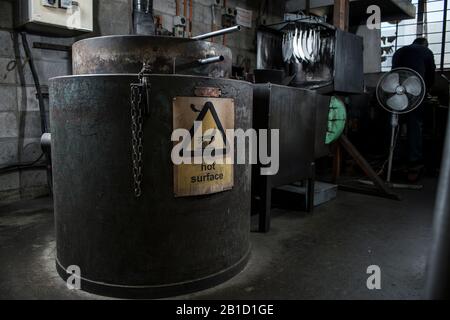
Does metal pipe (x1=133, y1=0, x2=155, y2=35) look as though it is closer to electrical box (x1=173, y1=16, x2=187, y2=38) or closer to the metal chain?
electrical box (x1=173, y1=16, x2=187, y2=38)

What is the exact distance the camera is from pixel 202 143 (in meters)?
1.79

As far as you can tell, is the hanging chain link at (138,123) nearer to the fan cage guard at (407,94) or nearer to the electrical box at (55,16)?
the electrical box at (55,16)

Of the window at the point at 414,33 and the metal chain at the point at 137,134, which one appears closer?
the metal chain at the point at 137,134

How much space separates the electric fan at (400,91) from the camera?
403 cm

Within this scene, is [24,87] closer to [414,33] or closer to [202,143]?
[202,143]

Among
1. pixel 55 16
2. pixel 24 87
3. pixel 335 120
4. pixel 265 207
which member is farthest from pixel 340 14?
pixel 24 87

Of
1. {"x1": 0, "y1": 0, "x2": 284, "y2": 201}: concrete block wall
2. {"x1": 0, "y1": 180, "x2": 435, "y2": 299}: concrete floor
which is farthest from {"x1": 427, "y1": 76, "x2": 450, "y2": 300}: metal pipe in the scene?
{"x1": 0, "y1": 0, "x2": 284, "y2": 201}: concrete block wall

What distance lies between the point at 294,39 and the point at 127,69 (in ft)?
9.57

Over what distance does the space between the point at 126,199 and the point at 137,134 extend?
298 mm

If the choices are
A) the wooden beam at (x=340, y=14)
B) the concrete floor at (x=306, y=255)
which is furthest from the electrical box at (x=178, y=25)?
the concrete floor at (x=306, y=255)

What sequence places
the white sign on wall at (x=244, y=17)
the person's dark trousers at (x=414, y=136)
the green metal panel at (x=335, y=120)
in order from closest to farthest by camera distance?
the green metal panel at (x=335, y=120)
the person's dark trousers at (x=414, y=136)
the white sign on wall at (x=244, y=17)

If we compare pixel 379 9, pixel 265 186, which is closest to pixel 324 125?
pixel 265 186

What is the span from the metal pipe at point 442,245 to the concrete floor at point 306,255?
2.94 ft

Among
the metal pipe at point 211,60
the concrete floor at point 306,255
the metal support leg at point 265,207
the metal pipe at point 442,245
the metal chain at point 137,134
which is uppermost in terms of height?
the metal pipe at point 211,60
